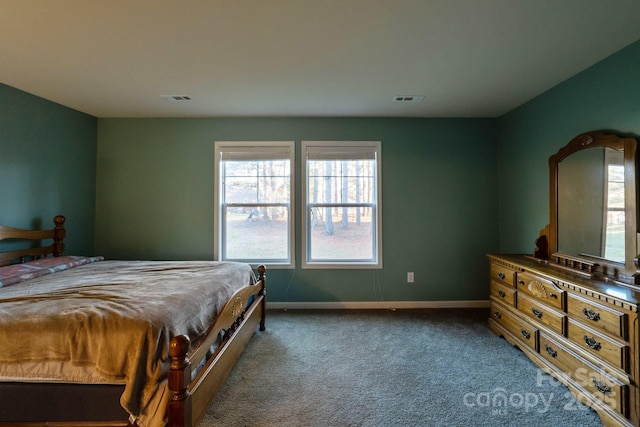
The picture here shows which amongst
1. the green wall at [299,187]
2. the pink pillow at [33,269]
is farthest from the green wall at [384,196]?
the pink pillow at [33,269]

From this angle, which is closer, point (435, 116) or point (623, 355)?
point (623, 355)

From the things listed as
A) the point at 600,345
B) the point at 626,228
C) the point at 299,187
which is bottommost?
the point at 600,345

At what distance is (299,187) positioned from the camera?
11.0 feet

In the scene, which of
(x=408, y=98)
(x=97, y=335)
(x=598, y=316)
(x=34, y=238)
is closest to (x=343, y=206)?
(x=408, y=98)

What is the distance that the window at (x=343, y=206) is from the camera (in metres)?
3.36

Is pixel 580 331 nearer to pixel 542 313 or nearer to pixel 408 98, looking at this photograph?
pixel 542 313

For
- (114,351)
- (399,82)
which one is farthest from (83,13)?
(399,82)

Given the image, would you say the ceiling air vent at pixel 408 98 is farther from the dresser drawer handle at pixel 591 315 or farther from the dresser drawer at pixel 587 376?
the dresser drawer at pixel 587 376

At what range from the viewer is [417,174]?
337cm

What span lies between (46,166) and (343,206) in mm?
3266

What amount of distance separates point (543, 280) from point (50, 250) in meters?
4.64

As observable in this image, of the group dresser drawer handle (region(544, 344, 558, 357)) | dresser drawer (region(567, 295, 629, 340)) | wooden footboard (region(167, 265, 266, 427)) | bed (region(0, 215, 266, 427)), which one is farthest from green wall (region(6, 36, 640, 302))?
bed (region(0, 215, 266, 427))

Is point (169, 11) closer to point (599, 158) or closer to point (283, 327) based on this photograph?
point (283, 327)

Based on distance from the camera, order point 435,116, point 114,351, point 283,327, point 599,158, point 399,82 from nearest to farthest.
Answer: point 114,351
point 599,158
point 399,82
point 283,327
point 435,116
